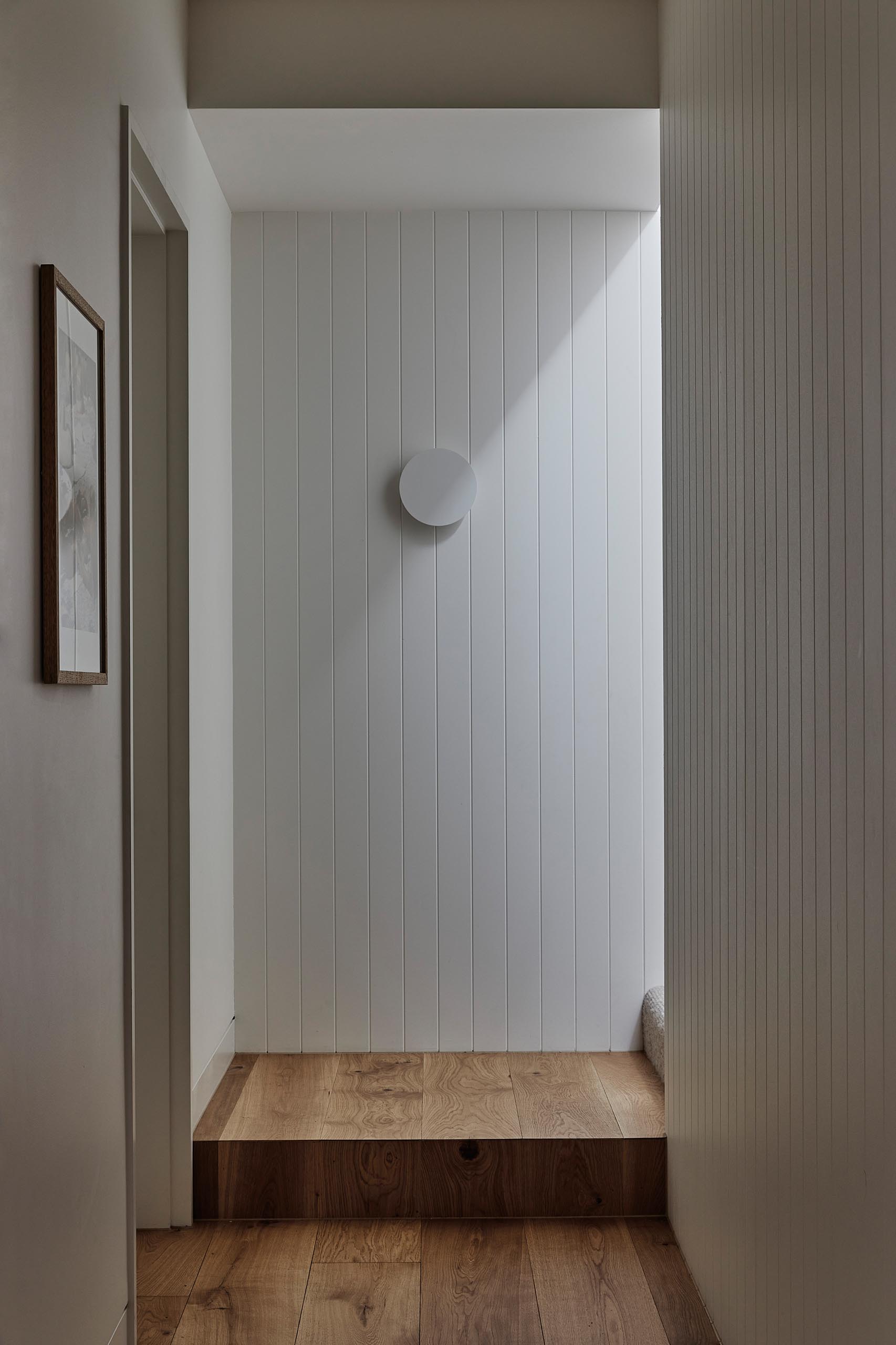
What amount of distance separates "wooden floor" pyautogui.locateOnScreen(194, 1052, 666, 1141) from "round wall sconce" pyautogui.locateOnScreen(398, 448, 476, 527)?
1493mm

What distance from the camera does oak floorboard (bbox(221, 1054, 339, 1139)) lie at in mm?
2580

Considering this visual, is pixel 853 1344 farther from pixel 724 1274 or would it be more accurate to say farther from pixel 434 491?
pixel 434 491

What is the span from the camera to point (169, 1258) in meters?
2.37

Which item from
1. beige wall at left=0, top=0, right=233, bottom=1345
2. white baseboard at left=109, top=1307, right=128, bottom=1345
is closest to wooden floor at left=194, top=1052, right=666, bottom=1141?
white baseboard at left=109, top=1307, right=128, bottom=1345

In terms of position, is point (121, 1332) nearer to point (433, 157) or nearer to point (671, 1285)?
point (671, 1285)

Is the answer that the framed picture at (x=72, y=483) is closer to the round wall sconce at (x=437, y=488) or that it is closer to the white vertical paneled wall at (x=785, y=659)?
the white vertical paneled wall at (x=785, y=659)

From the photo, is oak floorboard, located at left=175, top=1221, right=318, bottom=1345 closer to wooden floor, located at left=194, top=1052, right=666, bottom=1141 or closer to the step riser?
the step riser

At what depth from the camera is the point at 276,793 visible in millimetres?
3096

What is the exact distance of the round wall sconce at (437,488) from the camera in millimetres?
3049

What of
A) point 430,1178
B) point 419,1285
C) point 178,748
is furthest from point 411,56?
point 419,1285

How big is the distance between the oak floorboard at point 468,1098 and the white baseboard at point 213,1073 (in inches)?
20.9

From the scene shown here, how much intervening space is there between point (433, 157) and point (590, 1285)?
262cm

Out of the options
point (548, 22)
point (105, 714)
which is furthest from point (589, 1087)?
point (548, 22)

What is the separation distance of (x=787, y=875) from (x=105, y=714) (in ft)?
3.63
